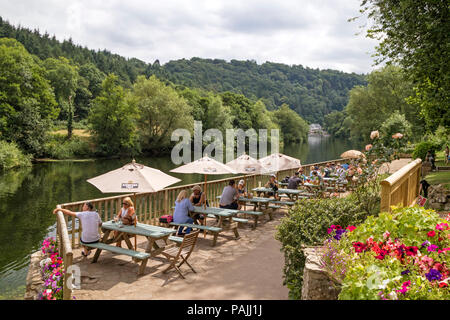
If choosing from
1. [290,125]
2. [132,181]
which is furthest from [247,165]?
[290,125]

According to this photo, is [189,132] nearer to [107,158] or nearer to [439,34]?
[107,158]

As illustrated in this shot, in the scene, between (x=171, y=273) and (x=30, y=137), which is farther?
(x=30, y=137)

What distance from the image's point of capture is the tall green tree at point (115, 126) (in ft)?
163

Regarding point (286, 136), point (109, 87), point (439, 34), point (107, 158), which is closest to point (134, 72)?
point (286, 136)

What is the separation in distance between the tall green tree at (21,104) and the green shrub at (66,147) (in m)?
1.36

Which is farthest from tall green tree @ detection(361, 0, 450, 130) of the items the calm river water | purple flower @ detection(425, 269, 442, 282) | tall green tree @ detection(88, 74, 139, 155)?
tall green tree @ detection(88, 74, 139, 155)

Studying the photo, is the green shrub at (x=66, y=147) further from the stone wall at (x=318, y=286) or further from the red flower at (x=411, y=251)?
the red flower at (x=411, y=251)

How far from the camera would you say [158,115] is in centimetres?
5222

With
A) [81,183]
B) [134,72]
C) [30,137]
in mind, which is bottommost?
[81,183]

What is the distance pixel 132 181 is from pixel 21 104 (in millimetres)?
40395

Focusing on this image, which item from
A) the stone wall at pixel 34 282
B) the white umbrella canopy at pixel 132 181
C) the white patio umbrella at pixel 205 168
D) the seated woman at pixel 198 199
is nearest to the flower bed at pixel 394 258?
the white umbrella canopy at pixel 132 181

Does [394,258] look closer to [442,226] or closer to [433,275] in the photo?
[433,275]

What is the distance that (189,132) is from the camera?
2111 inches
